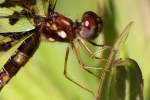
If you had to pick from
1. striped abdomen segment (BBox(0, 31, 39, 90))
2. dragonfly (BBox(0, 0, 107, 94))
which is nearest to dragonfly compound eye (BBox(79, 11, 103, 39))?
dragonfly (BBox(0, 0, 107, 94))

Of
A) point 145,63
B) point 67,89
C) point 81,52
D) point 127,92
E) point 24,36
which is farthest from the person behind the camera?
point 24,36

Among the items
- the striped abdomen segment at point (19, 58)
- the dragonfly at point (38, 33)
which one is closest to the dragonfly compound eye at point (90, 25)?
→ the dragonfly at point (38, 33)

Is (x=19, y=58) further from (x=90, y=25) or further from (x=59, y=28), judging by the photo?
(x=90, y=25)

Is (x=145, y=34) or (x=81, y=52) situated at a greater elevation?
(x=145, y=34)

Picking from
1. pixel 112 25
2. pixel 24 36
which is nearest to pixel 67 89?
pixel 112 25

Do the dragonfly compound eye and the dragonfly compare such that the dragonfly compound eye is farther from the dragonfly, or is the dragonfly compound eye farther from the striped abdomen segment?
the striped abdomen segment

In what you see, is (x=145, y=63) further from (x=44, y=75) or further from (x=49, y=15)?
(x=49, y=15)

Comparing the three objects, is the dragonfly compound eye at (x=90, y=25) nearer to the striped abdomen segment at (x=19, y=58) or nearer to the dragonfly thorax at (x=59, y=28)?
the dragonfly thorax at (x=59, y=28)

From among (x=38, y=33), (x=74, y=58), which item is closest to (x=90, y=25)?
(x=74, y=58)
